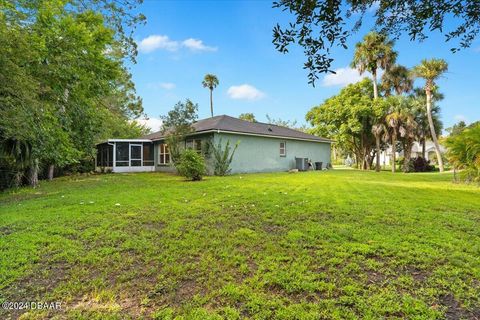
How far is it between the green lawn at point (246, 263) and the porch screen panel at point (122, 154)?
1647 centimetres

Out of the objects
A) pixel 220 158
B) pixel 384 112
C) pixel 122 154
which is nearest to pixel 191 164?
pixel 220 158

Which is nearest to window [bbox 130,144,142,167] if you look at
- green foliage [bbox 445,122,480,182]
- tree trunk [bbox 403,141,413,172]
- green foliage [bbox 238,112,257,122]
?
green foliage [bbox 445,122,480,182]

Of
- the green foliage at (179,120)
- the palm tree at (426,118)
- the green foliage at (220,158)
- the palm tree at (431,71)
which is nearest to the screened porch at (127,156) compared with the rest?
the green foliage at (179,120)

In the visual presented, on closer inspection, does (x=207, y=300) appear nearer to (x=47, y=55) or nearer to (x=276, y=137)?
(x=47, y=55)

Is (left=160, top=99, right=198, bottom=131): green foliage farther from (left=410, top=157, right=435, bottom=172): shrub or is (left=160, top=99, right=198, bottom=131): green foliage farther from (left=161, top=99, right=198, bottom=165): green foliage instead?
(left=410, top=157, right=435, bottom=172): shrub

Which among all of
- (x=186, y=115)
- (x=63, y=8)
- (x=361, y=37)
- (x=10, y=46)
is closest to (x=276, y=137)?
(x=186, y=115)

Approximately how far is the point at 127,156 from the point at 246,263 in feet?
67.7

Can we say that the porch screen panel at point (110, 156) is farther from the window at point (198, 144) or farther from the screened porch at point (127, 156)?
the window at point (198, 144)

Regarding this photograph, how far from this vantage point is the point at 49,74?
9.71m

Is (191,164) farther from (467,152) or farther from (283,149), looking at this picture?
(467,152)

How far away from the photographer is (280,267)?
3324 mm

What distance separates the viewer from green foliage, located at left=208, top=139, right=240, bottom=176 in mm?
16667

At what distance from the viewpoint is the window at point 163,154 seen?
21250 mm

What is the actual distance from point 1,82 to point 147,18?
17.7ft
